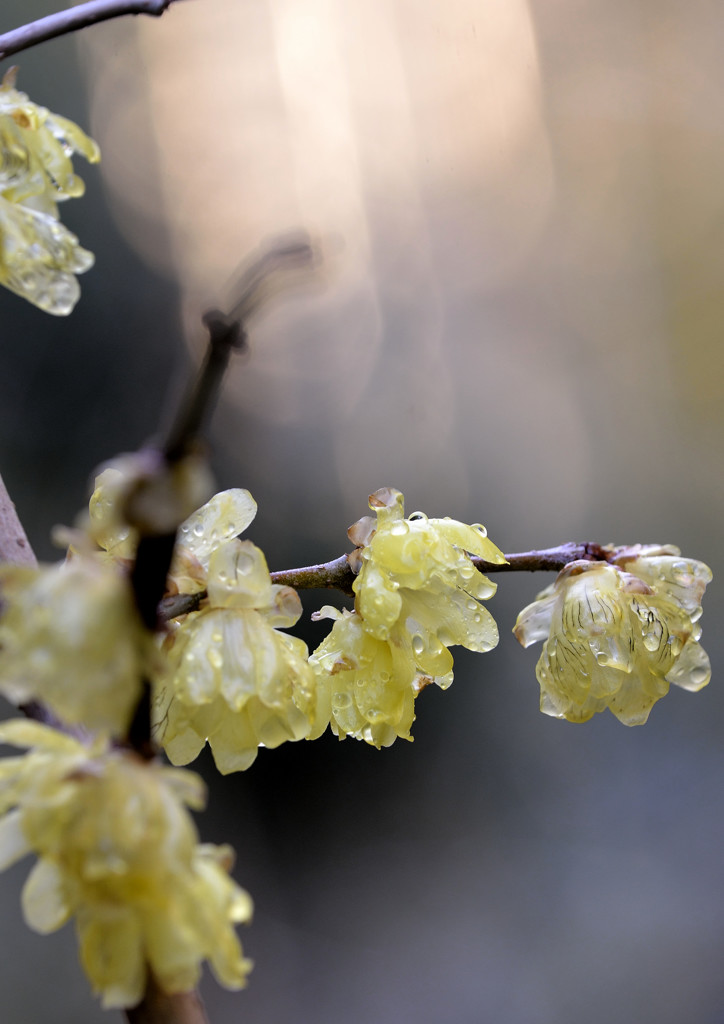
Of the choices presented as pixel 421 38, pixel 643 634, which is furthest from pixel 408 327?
pixel 643 634

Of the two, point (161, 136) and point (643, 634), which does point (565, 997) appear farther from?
point (161, 136)

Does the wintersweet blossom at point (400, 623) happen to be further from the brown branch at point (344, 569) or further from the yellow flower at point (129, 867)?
the yellow flower at point (129, 867)

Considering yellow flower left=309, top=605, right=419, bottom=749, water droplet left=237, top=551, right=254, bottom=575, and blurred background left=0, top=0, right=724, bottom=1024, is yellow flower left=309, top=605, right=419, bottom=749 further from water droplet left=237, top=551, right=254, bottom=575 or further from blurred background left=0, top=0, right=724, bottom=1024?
blurred background left=0, top=0, right=724, bottom=1024

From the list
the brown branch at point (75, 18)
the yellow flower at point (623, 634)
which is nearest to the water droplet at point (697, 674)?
the yellow flower at point (623, 634)

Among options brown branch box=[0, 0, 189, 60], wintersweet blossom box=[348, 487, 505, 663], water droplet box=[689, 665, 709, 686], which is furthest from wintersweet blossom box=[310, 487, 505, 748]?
brown branch box=[0, 0, 189, 60]

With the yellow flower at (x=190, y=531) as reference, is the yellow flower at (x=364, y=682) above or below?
below

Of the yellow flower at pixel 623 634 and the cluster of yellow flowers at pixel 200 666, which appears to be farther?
the yellow flower at pixel 623 634
